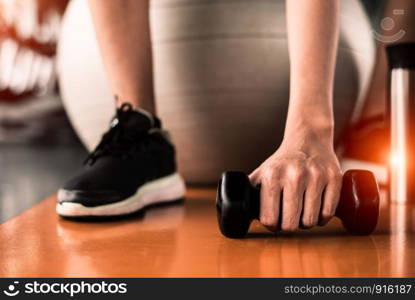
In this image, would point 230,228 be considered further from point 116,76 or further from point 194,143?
point 194,143

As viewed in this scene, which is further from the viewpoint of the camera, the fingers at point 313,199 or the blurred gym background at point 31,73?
the blurred gym background at point 31,73

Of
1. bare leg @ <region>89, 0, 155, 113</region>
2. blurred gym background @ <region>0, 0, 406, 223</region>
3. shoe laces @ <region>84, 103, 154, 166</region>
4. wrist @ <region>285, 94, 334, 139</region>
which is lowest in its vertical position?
blurred gym background @ <region>0, 0, 406, 223</region>

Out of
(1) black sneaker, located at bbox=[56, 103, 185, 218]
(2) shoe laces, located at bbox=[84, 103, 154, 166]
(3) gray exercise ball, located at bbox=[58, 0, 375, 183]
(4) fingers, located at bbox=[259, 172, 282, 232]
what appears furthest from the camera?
(3) gray exercise ball, located at bbox=[58, 0, 375, 183]

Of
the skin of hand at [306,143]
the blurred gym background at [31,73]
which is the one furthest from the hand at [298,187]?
the blurred gym background at [31,73]

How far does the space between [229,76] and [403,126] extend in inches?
19.0

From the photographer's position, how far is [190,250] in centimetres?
78

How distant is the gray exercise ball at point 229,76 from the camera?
57.8 inches

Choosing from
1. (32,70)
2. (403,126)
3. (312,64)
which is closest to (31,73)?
(32,70)

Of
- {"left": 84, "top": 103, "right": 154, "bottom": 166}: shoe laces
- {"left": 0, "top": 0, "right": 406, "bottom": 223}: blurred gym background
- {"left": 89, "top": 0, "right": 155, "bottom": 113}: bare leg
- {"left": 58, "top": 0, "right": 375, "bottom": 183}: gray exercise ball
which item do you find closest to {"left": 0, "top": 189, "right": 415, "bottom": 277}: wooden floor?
{"left": 84, "top": 103, "right": 154, "bottom": 166}: shoe laces

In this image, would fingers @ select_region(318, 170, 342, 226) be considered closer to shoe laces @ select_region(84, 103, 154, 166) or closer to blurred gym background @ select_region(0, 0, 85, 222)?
shoe laces @ select_region(84, 103, 154, 166)

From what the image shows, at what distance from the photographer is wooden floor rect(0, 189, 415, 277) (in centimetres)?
67

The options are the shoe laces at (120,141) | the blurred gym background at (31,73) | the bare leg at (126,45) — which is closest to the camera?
the shoe laces at (120,141)

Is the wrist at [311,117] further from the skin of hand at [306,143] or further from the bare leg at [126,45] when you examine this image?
the bare leg at [126,45]

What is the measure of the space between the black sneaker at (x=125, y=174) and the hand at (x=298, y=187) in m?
0.32
